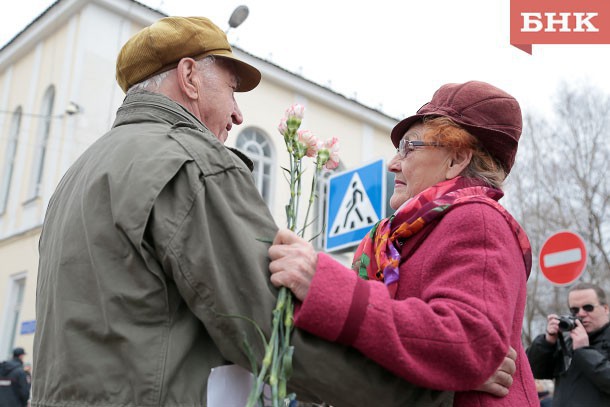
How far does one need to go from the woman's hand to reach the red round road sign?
14.7 feet

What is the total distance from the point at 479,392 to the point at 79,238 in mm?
1113

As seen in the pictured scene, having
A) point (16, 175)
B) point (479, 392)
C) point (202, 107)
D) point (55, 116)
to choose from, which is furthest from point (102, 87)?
point (479, 392)

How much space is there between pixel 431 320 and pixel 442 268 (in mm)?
214

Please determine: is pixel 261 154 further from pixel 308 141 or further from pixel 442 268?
pixel 442 268

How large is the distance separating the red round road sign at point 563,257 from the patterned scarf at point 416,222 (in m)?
3.95

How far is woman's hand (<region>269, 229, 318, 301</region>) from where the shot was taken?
1659mm

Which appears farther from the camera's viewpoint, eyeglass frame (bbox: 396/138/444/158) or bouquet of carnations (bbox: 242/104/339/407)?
eyeglass frame (bbox: 396/138/444/158)

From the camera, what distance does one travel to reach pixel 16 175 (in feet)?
51.3

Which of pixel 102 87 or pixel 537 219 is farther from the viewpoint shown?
pixel 537 219

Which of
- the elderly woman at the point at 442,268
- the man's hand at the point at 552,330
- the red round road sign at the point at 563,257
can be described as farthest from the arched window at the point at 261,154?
the elderly woman at the point at 442,268

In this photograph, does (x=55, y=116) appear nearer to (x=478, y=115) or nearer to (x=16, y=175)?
(x=16, y=175)

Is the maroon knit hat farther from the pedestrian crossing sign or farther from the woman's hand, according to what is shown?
the pedestrian crossing sign

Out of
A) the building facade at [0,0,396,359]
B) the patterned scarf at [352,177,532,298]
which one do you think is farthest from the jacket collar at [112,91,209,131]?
Answer: the building facade at [0,0,396,359]

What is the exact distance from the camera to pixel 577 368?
185 inches
